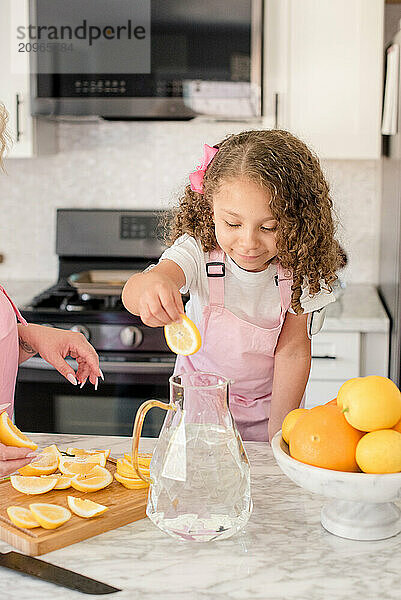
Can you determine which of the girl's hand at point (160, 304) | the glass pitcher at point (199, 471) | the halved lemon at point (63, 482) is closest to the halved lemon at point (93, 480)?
the halved lemon at point (63, 482)

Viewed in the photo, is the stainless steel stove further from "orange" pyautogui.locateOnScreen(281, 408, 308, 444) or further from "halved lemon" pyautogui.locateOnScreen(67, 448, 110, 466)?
"orange" pyautogui.locateOnScreen(281, 408, 308, 444)

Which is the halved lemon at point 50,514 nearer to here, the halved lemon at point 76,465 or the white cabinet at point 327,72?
the halved lemon at point 76,465

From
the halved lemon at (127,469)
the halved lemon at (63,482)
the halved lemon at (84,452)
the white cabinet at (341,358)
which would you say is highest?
the halved lemon at (127,469)

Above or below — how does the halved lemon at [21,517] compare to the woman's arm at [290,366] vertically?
below

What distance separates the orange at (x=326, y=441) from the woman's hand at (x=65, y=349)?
43cm

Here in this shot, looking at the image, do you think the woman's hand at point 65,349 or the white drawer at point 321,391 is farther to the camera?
the white drawer at point 321,391

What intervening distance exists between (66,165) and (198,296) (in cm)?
176

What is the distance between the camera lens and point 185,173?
3.21 m

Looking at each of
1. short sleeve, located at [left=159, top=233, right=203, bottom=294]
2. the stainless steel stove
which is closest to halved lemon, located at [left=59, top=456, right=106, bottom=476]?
short sleeve, located at [left=159, top=233, right=203, bottom=294]

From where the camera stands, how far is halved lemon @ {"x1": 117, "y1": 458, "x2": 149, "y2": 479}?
3.78 ft

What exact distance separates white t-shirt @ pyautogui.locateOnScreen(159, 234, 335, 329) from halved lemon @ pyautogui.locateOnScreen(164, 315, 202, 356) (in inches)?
17.0

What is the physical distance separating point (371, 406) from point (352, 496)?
0.37 ft

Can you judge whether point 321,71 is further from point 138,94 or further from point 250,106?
point 138,94

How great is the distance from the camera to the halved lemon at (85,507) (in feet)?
3.44
